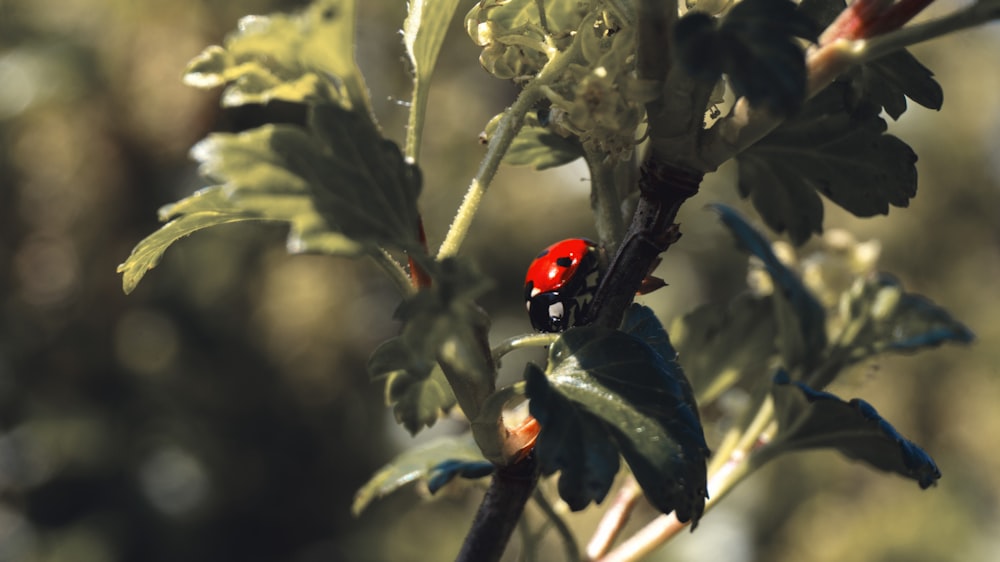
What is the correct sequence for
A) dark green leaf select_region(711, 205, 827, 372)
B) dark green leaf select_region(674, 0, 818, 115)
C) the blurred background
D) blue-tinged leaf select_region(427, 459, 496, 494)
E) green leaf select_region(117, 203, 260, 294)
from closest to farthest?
dark green leaf select_region(674, 0, 818, 115) → green leaf select_region(117, 203, 260, 294) → blue-tinged leaf select_region(427, 459, 496, 494) → dark green leaf select_region(711, 205, 827, 372) → the blurred background

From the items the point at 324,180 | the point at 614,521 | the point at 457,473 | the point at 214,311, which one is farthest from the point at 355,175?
the point at 214,311

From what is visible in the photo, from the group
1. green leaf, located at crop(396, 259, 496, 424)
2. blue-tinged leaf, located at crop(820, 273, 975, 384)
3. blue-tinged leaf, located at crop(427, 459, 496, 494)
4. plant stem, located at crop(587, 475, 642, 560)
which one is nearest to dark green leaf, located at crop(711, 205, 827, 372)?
blue-tinged leaf, located at crop(820, 273, 975, 384)

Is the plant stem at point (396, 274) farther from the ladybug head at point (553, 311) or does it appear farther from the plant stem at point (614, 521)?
the plant stem at point (614, 521)

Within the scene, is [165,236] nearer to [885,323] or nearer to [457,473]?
[457,473]

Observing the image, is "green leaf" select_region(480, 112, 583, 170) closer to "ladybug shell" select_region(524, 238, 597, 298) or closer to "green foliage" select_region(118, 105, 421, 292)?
"ladybug shell" select_region(524, 238, 597, 298)

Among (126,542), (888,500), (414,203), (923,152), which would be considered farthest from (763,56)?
(923,152)

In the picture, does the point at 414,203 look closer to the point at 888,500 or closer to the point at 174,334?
the point at 888,500
